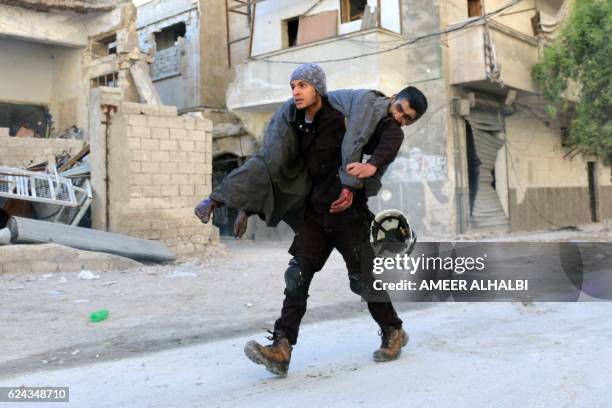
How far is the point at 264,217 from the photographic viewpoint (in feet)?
9.95

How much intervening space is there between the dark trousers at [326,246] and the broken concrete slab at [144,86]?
35.3ft

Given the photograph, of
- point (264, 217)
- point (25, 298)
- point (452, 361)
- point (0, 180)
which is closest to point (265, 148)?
point (264, 217)

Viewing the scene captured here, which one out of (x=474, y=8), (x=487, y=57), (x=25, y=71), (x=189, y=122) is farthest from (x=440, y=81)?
(x=25, y=71)

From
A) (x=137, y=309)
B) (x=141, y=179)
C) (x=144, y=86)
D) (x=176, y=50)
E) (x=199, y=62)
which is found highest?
(x=176, y=50)

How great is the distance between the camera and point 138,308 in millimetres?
5207

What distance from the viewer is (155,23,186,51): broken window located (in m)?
19.0

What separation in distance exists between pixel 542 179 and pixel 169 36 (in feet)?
42.4

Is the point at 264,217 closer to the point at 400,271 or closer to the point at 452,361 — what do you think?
the point at 400,271

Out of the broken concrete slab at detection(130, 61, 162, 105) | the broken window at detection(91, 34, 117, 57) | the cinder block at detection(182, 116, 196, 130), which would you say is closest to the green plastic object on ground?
the cinder block at detection(182, 116, 196, 130)

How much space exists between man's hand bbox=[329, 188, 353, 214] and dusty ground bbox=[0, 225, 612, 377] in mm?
1846

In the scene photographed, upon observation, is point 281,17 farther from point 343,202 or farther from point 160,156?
point 343,202

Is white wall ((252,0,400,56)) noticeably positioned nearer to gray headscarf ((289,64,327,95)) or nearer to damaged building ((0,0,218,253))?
damaged building ((0,0,218,253))

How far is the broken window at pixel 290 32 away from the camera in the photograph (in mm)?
14719

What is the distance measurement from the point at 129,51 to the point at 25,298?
9.47m
